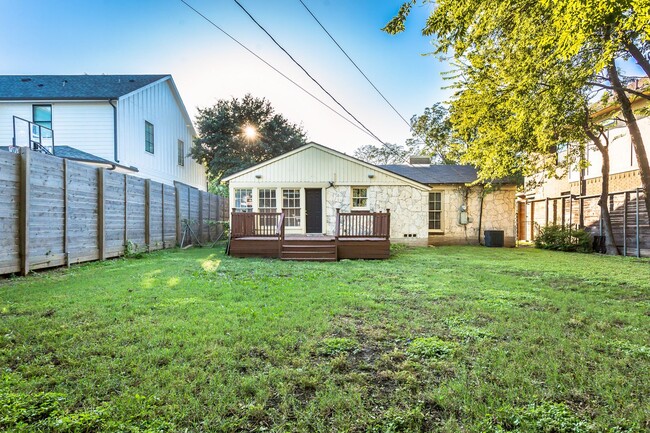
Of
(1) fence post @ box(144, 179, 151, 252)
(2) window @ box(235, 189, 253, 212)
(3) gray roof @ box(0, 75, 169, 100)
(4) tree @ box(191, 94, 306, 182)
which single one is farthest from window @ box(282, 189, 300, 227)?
(4) tree @ box(191, 94, 306, 182)

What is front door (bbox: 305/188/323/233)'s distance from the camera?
13352 millimetres

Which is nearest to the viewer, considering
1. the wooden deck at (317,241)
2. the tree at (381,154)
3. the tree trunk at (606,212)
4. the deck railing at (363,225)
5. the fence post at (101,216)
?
the fence post at (101,216)

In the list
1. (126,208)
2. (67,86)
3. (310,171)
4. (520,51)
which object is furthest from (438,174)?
(67,86)

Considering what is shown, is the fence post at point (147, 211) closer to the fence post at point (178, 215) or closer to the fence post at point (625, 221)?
the fence post at point (178, 215)

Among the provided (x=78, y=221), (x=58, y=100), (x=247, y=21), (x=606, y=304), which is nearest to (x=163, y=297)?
(x=78, y=221)

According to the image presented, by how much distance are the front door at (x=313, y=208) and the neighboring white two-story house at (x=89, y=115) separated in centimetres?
678

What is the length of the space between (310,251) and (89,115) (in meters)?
10.2

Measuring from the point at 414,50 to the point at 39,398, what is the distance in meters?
12.6

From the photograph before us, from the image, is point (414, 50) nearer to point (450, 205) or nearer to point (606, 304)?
point (450, 205)

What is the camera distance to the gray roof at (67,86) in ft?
42.0

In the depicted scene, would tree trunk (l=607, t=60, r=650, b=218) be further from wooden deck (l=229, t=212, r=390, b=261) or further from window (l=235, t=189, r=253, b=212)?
window (l=235, t=189, r=253, b=212)

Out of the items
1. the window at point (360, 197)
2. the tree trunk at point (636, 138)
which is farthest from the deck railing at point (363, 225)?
the tree trunk at point (636, 138)

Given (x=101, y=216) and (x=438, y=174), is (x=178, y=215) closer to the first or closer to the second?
(x=101, y=216)

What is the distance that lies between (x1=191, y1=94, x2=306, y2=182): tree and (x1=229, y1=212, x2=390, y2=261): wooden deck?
11.1m
